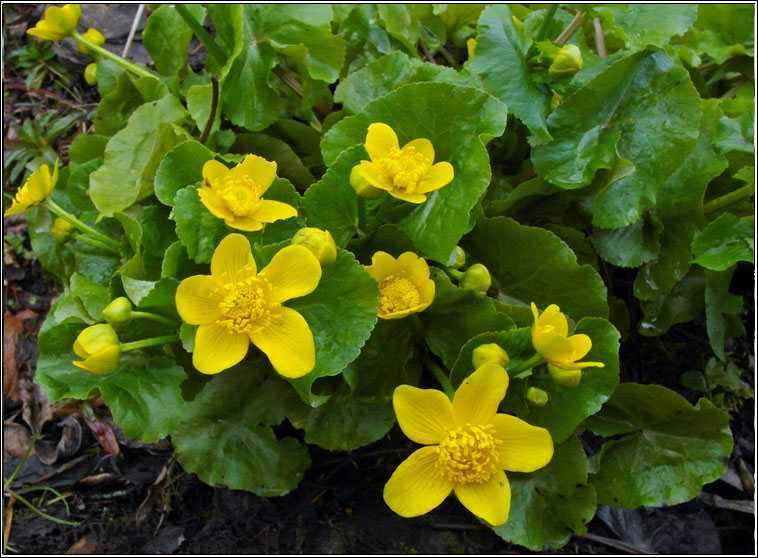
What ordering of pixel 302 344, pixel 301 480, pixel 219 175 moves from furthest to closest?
pixel 301 480, pixel 219 175, pixel 302 344

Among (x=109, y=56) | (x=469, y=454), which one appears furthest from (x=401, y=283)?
(x=109, y=56)

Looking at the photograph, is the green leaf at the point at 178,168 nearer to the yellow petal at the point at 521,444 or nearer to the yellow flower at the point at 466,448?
the yellow flower at the point at 466,448

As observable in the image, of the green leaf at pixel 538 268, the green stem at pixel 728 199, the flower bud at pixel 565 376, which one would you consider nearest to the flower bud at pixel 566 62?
the green leaf at pixel 538 268

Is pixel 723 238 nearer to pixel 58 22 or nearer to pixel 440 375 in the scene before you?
pixel 440 375

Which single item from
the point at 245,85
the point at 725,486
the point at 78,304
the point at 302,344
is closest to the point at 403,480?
the point at 302,344

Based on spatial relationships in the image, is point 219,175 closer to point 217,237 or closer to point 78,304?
point 217,237

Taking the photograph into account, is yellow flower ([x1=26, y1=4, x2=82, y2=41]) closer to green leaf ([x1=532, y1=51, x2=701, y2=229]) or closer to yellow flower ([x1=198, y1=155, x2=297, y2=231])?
yellow flower ([x1=198, y1=155, x2=297, y2=231])
